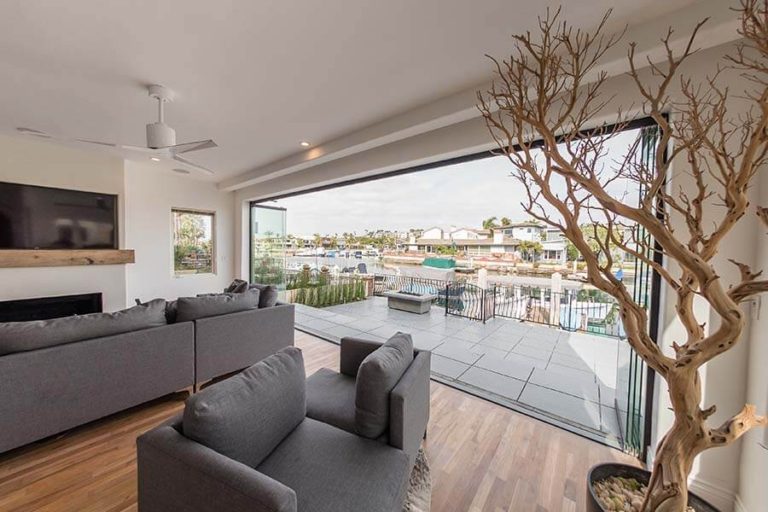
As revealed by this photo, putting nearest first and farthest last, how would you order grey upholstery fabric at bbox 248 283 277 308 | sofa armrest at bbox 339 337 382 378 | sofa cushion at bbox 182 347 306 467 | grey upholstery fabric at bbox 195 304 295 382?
1. sofa cushion at bbox 182 347 306 467
2. sofa armrest at bbox 339 337 382 378
3. grey upholstery fabric at bbox 195 304 295 382
4. grey upholstery fabric at bbox 248 283 277 308

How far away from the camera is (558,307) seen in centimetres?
406

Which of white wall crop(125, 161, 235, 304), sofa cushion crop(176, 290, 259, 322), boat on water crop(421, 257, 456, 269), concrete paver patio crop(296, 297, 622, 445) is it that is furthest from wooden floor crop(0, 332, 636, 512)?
white wall crop(125, 161, 235, 304)

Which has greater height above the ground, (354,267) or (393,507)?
(354,267)

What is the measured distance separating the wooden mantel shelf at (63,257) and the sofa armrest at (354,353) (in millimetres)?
4155

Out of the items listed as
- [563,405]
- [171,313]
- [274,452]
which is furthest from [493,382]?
[171,313]

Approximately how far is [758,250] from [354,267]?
5374 millimetres

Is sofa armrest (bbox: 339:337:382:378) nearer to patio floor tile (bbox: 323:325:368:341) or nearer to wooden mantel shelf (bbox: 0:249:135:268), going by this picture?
patio floor tile (bbox: 323:325:368:341)

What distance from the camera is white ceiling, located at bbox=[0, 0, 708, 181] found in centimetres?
158

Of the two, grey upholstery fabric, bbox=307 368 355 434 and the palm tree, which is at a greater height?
the palm tree

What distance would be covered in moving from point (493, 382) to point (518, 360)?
684mm

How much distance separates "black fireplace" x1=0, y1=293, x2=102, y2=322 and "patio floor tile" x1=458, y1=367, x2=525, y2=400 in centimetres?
497

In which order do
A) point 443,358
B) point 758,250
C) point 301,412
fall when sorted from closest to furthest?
point 758,250 < point 301,412 < point 443,358

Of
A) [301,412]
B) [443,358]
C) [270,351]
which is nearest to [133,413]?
[270,351]

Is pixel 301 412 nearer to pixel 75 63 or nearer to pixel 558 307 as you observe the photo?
pixel 75 63
